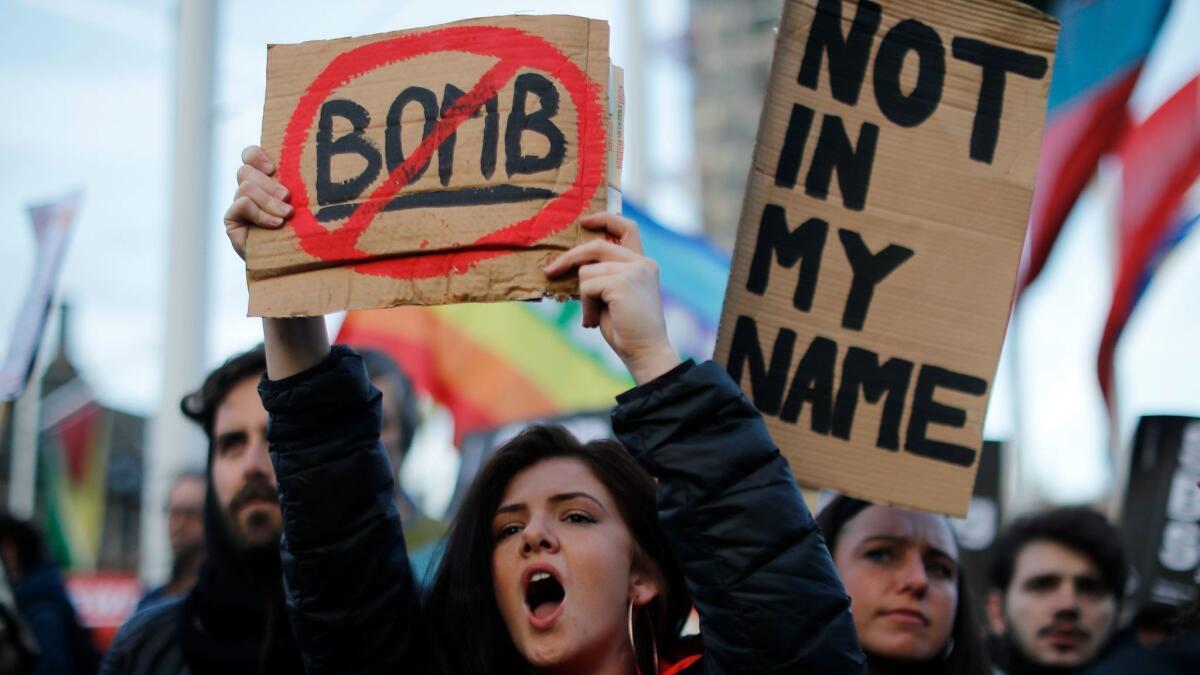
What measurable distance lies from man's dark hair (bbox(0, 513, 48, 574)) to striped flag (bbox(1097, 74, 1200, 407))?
433 cm

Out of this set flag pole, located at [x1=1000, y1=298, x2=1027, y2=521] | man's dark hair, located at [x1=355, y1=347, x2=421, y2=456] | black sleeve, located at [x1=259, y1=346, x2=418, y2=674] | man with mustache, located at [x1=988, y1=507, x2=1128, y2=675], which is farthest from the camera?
flag pole, located at [x1=1000, y1=298, x2=1027, y2=521]

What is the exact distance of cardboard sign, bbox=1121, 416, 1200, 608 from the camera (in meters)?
4.26

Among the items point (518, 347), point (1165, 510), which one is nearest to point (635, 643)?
point (1165, 510)

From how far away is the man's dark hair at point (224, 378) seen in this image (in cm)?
315

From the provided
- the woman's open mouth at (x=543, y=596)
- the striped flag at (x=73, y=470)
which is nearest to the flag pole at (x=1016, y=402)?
the woman's open mouth at (x=543, y=596)

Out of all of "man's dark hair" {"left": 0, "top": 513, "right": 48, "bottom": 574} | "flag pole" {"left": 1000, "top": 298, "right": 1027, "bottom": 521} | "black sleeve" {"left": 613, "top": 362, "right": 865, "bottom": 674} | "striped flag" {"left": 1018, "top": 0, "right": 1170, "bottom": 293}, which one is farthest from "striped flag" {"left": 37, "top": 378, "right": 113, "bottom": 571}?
"black sleeve" {"left": 613, "top": 362, "right": 865, "bottom": 674}

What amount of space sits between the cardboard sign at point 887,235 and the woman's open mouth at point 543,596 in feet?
1.80

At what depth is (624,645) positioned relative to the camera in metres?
2.56

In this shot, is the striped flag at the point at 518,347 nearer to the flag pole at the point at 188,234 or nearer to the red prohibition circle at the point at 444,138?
the flag pole at the point at 188,234

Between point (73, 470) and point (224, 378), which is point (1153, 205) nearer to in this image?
point (224, 378)

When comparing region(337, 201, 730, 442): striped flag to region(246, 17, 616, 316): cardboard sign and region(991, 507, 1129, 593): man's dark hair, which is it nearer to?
region(991, 507, 1129, 593): man's dark hair

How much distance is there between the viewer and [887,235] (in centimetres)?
292

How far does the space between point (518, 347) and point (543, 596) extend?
11.9ft

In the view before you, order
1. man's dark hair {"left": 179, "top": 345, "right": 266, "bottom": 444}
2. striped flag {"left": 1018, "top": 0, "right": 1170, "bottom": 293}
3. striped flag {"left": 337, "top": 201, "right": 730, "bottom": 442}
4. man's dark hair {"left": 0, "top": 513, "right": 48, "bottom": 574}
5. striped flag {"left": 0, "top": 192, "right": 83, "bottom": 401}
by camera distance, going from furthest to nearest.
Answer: striped flag {"left": 1018, "top": 0, "right": 1170, "bottom": 293}, striped flag {"left": 337, "top": 201, "right": 730, "bottom": 442}, man's dark hair {"left": 0, "top": 513, "right": 48, "bottom": 574}, striped flag {"left": 0, "top": 192, "right": 83, "bottom": 401}, man's dark hair {"left": 179, "top": 345, "right": 266, "bottom": 444}
